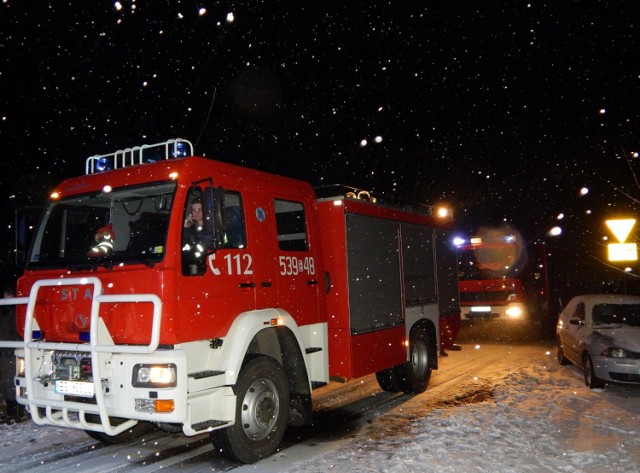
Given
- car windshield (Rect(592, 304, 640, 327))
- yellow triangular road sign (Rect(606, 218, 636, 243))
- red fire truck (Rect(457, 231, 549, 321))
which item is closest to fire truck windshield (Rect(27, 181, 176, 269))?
car windshield (Rect(592, 304, 640, 327))

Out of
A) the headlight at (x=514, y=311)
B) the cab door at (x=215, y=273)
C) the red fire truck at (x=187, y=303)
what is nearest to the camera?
the red fire truck at (x=187, y=303)

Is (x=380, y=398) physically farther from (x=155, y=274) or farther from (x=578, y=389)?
(x=155, y=274)

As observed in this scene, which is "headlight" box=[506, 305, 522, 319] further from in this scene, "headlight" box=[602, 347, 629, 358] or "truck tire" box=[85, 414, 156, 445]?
"truck tire" box=[85, 414, 156, 445]

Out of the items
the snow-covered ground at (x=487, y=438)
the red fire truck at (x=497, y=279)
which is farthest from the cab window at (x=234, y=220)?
the red fire truck at (x=497, y=279)

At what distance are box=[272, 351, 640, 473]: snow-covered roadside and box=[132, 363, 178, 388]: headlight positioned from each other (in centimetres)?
138

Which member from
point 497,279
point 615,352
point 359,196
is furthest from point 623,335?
point 497,279

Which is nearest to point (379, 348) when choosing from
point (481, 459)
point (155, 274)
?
point (481, 459)

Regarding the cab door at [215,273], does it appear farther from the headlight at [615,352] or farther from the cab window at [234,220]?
the headlight at [615,352]

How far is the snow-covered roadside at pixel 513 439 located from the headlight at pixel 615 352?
58 cm

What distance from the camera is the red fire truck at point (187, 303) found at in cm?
509

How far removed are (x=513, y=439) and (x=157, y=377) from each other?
3.82 m

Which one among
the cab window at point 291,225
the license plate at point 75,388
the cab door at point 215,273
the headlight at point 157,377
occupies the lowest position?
the license plate at point 75,388

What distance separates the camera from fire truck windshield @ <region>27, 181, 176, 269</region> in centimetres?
542

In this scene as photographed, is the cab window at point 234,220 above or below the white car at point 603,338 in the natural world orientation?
above
